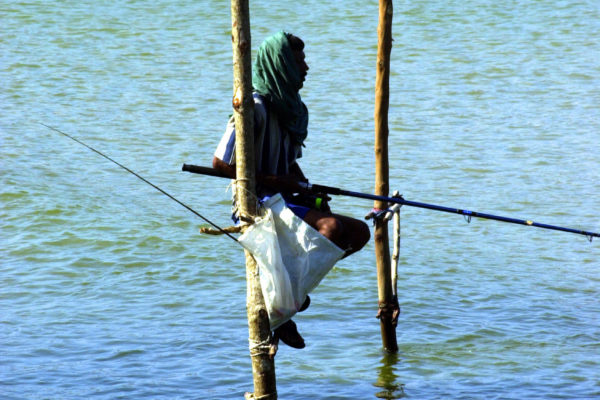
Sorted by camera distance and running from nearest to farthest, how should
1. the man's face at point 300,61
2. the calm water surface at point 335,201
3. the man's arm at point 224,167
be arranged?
the man's arm at point 224,167, the man's face at point 300,61, the calm water surface at point 335,201

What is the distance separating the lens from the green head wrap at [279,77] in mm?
5062

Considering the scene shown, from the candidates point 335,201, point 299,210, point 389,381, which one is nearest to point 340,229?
point 299,210

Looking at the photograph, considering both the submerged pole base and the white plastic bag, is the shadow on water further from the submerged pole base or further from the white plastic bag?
the white plastic bag

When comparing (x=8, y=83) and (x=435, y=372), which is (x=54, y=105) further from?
(x=435, y=372)

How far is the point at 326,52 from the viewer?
1977 cm

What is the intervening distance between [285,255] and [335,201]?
24.6 feet

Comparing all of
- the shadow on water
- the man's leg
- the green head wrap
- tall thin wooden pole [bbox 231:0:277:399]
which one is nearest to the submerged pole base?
the shadow on water

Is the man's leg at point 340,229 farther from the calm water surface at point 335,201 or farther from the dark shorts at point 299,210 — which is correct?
the calm water surface at point 335,201

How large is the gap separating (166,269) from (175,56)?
999 cm

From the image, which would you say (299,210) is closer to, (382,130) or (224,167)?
(224,167)

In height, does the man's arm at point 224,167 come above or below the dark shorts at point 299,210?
above

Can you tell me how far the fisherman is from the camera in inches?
199

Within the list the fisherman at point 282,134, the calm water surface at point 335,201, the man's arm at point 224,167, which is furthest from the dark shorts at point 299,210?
the calm water surface at point 335,201

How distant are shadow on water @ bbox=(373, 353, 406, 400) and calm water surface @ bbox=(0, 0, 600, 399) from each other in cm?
2
